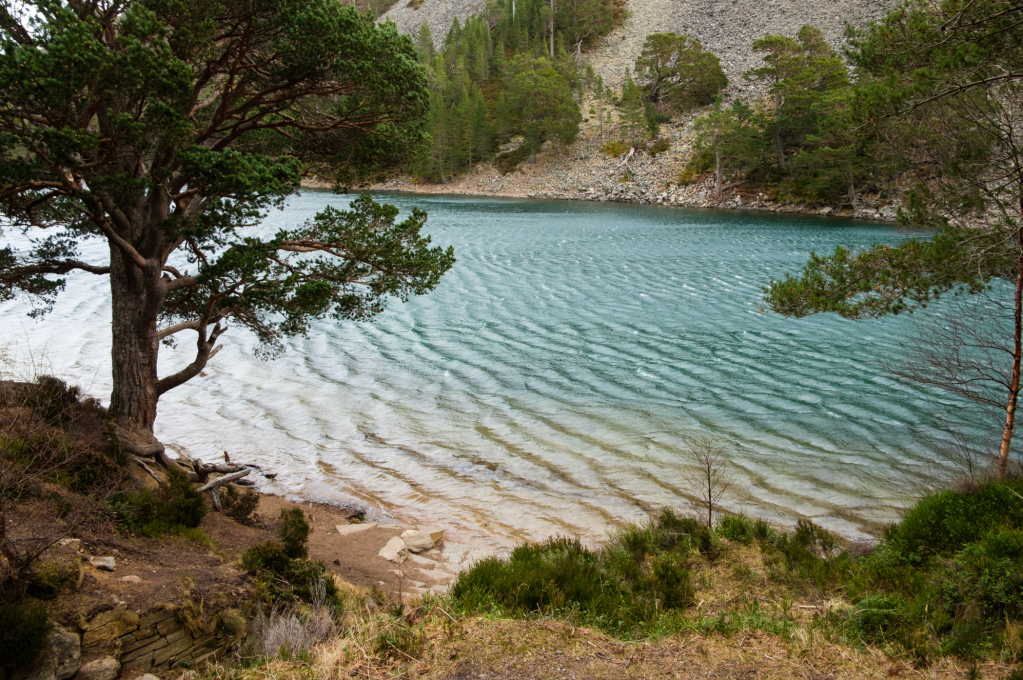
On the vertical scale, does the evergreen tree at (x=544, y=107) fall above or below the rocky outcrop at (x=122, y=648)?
above

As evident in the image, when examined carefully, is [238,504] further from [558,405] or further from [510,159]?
[510,159]

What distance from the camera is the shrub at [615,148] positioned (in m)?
75.3

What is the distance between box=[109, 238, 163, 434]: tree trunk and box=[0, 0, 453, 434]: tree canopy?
21 millimetres

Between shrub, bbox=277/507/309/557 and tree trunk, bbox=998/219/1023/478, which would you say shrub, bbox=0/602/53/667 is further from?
tree trunk, bbox=998/219/1023/478

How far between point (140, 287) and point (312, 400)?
20.1 ft

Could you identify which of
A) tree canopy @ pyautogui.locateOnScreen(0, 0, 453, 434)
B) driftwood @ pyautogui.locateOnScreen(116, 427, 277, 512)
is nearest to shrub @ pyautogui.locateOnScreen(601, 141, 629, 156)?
tree canopy @ pyautogui.locateOnScreen(0, 0, 453, 434)

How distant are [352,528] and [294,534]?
6.40 ft

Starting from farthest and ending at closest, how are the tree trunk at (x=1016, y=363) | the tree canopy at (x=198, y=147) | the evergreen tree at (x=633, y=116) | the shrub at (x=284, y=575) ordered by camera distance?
the evergreen tree at (x=633, y=116) → the tree trunk at (x=1016, y=363) → the tree canopy at (x=198, y=147) → the shrub at (x=284, y=575)

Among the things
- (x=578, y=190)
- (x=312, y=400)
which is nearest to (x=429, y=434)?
(x=312, y=400)

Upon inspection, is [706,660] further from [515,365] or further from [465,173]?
[465,173]

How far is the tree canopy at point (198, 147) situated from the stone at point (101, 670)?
5.18 m

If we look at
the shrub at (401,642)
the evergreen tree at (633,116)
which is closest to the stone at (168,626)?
the shrub at (401,642)

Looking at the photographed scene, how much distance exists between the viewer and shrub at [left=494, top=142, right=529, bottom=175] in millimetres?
81781

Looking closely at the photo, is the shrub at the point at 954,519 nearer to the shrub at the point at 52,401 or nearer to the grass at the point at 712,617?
the grass at the point at 712,617
